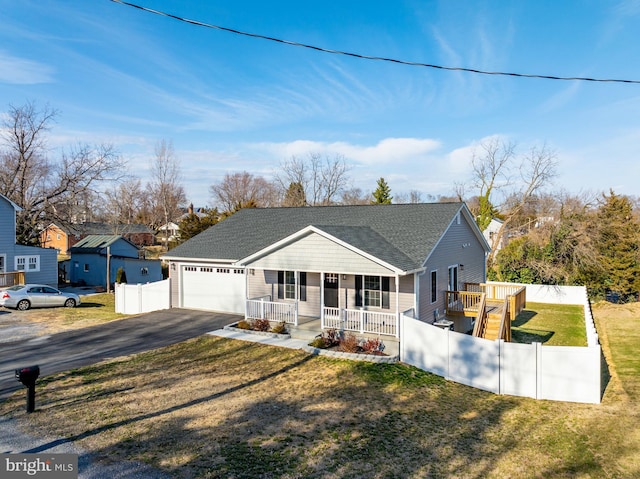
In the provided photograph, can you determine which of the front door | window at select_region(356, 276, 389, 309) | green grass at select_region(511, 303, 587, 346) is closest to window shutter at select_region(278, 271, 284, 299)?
the front door

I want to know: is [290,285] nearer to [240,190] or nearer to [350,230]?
[350,230]

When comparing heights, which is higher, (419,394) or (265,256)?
(265,256)

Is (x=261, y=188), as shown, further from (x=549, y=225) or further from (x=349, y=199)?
(x=549, y=225)

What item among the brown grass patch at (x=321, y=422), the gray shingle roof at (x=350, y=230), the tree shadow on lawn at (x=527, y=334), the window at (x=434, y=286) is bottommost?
the tree shadow on lawn at (x=527, y=334)

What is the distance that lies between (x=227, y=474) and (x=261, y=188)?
88.6m

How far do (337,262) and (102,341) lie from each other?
9.05 m

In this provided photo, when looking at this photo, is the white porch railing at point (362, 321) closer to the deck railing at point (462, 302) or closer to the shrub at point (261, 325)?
the shrub at point (261, 325)

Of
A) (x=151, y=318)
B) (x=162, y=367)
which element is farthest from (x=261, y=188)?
(x=162, y=367)

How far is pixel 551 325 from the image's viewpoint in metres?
21.6

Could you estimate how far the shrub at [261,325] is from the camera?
53.7 ft

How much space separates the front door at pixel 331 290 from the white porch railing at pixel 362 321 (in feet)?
2.81

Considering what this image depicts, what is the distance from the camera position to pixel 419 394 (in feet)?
35.9

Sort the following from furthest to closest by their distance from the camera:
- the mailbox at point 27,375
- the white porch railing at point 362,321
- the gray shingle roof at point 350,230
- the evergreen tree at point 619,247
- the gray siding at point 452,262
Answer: the evergreen tree at point 619,247 → the gray siding at point 452,262 → the gray shingle roof at point 350,230 → the white porch railing at point 362,321 → the mailbox at point 27,375

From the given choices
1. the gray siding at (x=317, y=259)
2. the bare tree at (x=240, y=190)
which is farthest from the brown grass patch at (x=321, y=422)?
the bare tree at (x=240, y=190)
